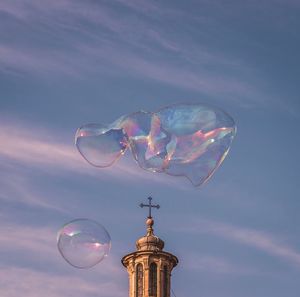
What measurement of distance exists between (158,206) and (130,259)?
4.36m

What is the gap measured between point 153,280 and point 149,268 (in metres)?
0.81

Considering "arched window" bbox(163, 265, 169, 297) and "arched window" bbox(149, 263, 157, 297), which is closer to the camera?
"arched window" bbox(149, 263, 157, 297)

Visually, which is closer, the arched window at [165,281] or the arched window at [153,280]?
the arched window at [153,280]

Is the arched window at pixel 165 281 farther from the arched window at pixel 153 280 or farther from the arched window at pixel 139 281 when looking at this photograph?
the arched window at pixel 139 281

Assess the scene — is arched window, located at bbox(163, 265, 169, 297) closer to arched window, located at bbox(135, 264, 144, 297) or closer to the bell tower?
the bell tower

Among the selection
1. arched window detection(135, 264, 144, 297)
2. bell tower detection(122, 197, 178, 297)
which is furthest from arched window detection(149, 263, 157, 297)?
arched window detection(135, 264, 144, 297)

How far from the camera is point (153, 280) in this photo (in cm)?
A: 7275

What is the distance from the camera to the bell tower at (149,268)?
237 feet

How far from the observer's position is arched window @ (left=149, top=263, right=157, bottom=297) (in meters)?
71.9

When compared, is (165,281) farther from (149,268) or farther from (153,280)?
(149,268)

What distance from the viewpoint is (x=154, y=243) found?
7412cm

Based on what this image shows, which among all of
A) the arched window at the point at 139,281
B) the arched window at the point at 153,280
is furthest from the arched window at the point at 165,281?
the arched window at the point at 139,281

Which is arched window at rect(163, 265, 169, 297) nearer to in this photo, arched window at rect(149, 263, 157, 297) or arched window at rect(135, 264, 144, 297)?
arched window at rect(149, 263, 157, 297)

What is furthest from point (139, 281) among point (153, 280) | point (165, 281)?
point (165, 281)
